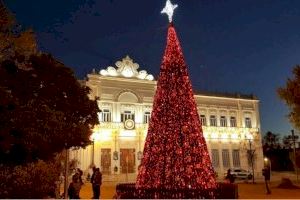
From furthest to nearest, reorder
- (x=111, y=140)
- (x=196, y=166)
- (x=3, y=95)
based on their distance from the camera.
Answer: (x=111, y=140) < (x=196, y=166) < (x=3, y=95)

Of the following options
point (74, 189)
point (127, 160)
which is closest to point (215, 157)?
point (127, 160)

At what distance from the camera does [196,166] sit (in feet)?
40.1

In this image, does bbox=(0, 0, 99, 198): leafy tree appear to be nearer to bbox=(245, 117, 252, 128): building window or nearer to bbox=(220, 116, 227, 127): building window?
bbox=(220, 116, 227, 127): building window

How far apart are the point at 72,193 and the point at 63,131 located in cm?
391

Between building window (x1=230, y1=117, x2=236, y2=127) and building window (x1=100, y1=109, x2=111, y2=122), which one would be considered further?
building window (x1=230, y1=117, x2=236, y2=127)

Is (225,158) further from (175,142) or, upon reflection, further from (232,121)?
(175,142)

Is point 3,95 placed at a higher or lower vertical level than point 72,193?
higher

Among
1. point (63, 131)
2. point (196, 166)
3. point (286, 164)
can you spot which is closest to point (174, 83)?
point (196, 166)

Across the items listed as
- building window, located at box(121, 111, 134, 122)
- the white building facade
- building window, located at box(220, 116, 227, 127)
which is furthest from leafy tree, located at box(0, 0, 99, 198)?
building window, located at box(220, 116, 227, 127)

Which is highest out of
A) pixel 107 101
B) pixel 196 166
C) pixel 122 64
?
pixel 122 64

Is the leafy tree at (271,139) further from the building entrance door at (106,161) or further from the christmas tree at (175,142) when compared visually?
the christmas tree at (175,142)

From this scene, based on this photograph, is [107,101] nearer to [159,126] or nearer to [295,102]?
[295,102]

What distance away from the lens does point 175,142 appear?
12.5 metres

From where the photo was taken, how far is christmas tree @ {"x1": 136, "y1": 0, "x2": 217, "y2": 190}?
12.2 metres
